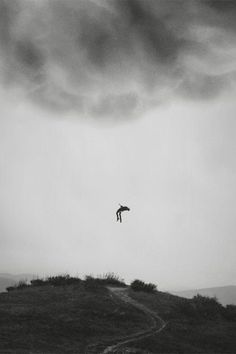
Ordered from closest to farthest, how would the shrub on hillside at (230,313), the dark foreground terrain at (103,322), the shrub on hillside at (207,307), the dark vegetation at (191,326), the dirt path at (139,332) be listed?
the dark foreground terrain at (103,322) → the dirt path at (139,332) → the dark vegetation at (191,326) → the shrub on hillside at (207,307) → the shrub on hillside at (230,313)

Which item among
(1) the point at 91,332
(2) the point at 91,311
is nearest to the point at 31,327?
(1) the point at 91,332

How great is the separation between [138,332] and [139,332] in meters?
0.06

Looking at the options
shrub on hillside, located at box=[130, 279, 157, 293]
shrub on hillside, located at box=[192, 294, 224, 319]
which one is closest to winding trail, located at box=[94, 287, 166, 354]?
shrub on hillside, located at box=[130, 279, 157, 293]

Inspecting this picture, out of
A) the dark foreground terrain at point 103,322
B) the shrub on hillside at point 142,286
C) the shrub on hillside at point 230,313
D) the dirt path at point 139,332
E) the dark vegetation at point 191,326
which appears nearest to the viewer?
the dark foreground terrain at point 103,322

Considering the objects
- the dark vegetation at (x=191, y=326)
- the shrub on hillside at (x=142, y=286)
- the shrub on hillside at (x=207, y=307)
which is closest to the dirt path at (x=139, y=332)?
the dark vegetation at (x=191, y=326)

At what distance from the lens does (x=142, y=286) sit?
3228 centimetres

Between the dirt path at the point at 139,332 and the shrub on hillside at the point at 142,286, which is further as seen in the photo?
the shrub on hillside at the point at 142,286

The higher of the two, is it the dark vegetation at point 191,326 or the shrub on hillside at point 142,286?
the shrub on hillside at point 142,286

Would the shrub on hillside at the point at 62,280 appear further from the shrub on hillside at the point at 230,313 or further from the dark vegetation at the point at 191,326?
the shrub on hillside at the point at 230,313

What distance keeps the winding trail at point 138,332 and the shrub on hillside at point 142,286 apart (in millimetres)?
963

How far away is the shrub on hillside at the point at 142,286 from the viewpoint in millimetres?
31844

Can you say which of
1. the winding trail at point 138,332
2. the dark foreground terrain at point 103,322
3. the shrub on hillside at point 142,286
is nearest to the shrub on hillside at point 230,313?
the dark foreground terrain at point 103,322

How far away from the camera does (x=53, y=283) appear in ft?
109

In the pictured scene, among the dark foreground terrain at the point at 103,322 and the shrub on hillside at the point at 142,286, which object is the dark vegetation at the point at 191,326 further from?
the shrub on hillside at the point at 142,286
